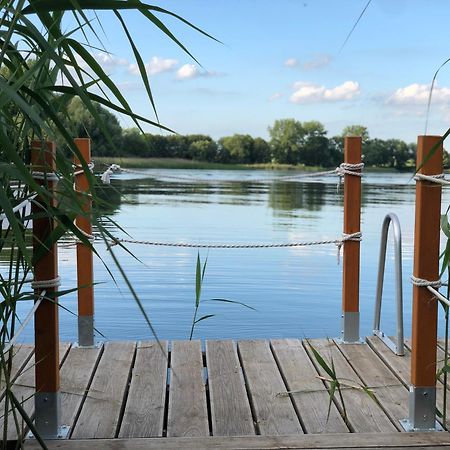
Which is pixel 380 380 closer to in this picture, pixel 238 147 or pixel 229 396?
pixel 229 396

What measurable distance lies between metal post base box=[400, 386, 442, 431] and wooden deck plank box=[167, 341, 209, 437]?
673mm

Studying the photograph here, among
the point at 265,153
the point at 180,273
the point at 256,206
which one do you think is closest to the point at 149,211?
the point at 256,206

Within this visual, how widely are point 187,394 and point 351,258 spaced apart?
109 cm

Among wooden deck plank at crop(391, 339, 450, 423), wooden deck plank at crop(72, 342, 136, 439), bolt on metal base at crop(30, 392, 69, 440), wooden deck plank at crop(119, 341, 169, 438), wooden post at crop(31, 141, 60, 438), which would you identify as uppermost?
wooden post at crop(31, 141, 60, 438)

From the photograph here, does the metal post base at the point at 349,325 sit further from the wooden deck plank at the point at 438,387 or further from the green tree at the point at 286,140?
the green tree at the point at 286,140

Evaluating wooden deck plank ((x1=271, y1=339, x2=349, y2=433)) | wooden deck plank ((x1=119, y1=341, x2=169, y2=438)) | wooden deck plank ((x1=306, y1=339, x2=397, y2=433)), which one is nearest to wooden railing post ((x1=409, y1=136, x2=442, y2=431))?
wooden deck plank ((x1=306, y1=339, x2=397, y2=433))

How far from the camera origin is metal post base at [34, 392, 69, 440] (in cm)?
205

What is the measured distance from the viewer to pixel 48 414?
6.75ft

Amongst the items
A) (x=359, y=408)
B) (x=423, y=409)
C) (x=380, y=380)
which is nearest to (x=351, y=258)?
(x=380, y=380)

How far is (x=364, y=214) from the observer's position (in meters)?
15.8

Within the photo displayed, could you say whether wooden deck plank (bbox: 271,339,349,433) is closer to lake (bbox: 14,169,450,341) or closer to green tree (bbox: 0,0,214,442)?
lake (bbox: 14,169,450,341)

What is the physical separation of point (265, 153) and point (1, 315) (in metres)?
35.6

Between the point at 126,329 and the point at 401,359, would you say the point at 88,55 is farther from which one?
the point at 126,329

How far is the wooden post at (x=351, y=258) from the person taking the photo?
3.09 m
